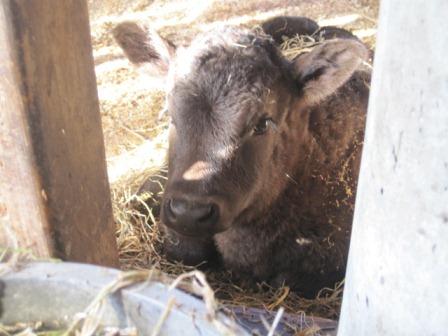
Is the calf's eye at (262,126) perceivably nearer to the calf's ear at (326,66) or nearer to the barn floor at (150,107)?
the calf's ear at (326,66)

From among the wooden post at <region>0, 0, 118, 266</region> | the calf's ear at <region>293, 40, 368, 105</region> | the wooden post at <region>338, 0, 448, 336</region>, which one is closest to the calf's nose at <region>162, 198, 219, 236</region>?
the wooden post at <region>0, 0, 118, 266</region>

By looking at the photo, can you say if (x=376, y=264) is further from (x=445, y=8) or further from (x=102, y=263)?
(x=102, y=263)

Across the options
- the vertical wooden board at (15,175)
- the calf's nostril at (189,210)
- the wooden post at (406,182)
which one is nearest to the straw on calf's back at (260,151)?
the calf's nostril at (189,210)

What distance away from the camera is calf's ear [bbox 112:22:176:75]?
11.8 ft

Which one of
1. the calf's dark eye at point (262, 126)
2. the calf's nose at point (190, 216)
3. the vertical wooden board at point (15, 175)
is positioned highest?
the vertical wooden board at point (15, 175)

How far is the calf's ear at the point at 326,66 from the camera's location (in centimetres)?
333

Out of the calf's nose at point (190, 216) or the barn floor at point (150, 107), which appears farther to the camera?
Result: the barn floor at point (150, 107)

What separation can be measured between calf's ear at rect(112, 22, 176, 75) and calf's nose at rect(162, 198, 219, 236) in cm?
108

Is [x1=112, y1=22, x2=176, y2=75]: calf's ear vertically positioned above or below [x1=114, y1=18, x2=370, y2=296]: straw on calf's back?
above

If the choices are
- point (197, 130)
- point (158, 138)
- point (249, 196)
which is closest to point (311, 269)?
point (249, 196)

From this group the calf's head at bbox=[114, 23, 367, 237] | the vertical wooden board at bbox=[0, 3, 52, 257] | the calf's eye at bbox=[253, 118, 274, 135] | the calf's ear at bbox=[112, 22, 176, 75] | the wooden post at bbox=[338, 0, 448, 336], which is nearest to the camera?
the wooden post at bbox=[338, 0, 448, 336]

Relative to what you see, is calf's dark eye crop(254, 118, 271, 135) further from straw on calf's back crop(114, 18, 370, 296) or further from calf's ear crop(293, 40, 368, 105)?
calf's ear crop(293, 40, 368, 105)

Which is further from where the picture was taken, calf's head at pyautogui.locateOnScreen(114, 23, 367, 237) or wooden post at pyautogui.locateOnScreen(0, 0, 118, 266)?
calf's head at pyautogui.locateOnScreen(114, 23, 367, 237)

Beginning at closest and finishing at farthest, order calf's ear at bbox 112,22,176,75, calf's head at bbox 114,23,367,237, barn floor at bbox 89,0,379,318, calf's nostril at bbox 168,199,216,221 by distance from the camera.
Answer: calf's nostril at bbox 168,199,216,221
calf's head at bbox 114,23,367,237
calf's ear at bbox 112,22,176,75
barn floor at bbox 89,0,379,318
